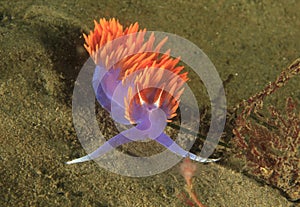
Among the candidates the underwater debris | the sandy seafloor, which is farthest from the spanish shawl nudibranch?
the underwater debris

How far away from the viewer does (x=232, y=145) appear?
3100 mm

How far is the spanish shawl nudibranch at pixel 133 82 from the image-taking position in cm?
261

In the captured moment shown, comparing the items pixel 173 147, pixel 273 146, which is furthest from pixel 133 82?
pixel 273 146

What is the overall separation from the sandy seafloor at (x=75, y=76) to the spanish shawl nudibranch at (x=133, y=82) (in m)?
0.16

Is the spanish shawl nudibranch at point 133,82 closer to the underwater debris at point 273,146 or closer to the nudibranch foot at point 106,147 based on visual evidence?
the nudibranch foot at point 106,147

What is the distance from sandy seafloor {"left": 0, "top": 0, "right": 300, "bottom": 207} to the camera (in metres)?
2.50

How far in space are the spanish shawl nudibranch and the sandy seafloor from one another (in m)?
0.16

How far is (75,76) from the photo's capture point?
304 centimetres

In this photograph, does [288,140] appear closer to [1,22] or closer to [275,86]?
[275,86]

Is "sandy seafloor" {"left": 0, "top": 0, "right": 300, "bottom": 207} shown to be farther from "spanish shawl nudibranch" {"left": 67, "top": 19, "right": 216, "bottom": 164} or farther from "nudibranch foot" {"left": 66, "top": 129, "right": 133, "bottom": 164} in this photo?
"spanish shawl nudibranch" {"left": 67, "top": 19, "right": 216, "bottom": 164}

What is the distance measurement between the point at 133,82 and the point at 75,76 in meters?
0.67

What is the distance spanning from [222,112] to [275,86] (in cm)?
52

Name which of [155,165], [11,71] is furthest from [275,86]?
[11,71]

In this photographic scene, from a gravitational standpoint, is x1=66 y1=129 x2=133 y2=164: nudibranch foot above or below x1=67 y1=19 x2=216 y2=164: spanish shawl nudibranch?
below
